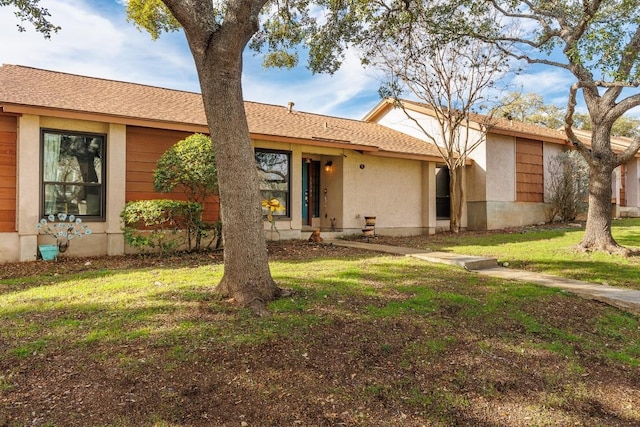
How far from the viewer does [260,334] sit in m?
3.73

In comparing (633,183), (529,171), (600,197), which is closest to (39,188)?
(600,197)

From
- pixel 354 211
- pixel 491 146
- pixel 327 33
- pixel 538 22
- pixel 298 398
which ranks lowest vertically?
pixel 298 398

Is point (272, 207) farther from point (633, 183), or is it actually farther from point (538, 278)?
point (633, 183)

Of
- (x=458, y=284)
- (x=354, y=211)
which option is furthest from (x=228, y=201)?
(x=354, y=211)

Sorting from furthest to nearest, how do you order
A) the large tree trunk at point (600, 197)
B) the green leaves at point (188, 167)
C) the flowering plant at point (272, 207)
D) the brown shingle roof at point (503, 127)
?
the brown shingle roof at point (503, 127) → the flowering plant at point (272, 207) → the large tree trunk at point (600, 197) → the green leaves at point (188, 167)

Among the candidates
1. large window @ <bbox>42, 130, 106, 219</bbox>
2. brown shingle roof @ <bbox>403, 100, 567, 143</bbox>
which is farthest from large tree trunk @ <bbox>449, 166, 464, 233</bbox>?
large window @ <bbox>42, 130, 106, 219</bbox>

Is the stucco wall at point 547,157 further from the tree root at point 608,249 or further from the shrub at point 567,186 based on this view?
the tree root at point 608,249

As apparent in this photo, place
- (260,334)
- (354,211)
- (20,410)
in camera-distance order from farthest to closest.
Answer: (354,211)
(260,334)
(20,410)

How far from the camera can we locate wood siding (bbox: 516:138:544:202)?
657 inches

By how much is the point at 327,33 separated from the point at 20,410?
7924 mm

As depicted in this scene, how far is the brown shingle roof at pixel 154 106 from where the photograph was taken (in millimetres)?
8789

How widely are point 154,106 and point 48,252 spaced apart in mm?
4405

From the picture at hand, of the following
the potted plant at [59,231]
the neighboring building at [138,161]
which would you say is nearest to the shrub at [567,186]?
the neighboring building at [138,161]

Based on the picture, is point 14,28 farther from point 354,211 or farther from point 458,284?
point 354,211
